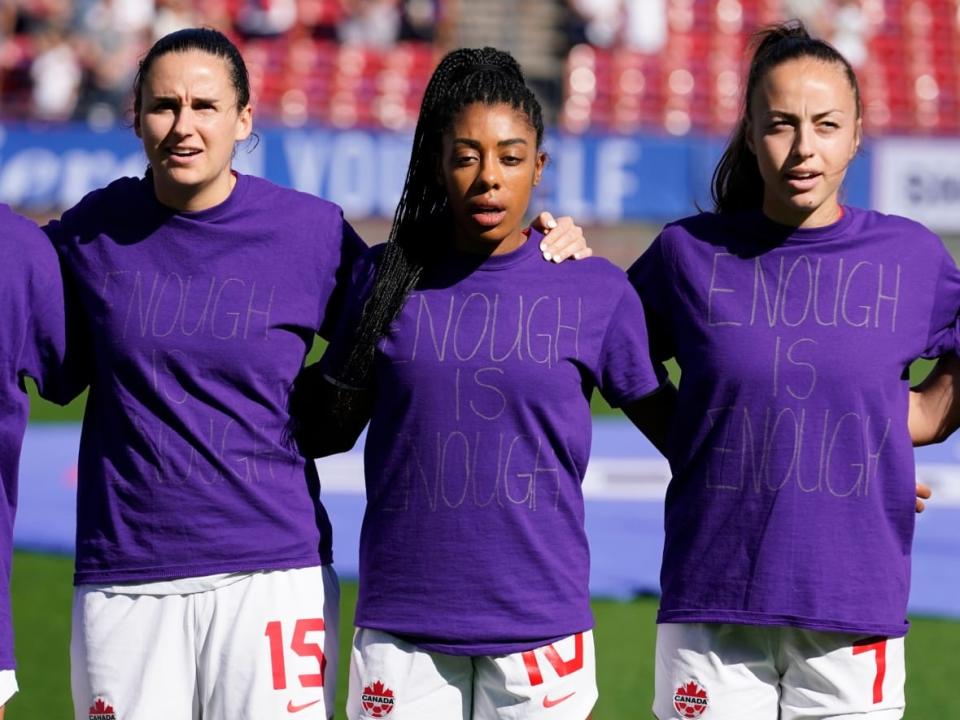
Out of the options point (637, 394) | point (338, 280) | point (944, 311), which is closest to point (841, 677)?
point (637, 394)

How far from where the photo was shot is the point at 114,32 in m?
14.7

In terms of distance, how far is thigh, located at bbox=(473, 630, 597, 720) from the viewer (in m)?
2.89

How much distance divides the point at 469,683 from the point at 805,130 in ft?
4.32

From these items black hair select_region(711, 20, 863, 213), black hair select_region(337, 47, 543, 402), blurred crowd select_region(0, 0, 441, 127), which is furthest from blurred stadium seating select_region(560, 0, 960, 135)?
black hair select_region(337, 47, 543, 402)

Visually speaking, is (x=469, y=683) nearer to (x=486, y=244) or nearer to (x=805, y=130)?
(x=486, y=244)

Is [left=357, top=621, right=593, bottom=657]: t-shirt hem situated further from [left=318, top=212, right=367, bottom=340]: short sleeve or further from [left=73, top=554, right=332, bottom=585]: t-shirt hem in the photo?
[left=318, top=212, right=367, bottom=340]: short sleeve

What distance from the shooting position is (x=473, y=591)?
290 centimetres

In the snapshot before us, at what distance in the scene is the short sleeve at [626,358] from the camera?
302 cm


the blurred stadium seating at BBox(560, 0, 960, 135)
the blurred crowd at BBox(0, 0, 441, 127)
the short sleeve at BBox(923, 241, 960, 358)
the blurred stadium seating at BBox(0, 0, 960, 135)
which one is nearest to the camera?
the short sleeve at BBox(923, 241, 960, 358)

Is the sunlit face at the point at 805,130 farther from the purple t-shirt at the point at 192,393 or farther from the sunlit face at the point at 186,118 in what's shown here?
the sunlit face at the point at 186,118

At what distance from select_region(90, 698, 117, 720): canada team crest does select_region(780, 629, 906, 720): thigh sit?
1.38m

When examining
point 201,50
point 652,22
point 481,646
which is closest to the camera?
point 481,646

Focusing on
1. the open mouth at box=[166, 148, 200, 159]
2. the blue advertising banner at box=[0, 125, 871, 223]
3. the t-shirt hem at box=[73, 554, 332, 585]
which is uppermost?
the blue advertising banner at box=[0, 125, 871, 223]

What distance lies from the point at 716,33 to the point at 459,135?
1460 cm
